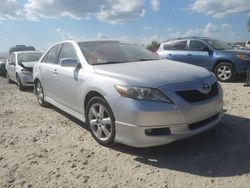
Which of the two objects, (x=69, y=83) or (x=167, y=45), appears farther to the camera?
(x=167, y=45)

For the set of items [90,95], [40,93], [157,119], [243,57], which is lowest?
[40,93]

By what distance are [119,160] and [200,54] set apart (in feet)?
26.4

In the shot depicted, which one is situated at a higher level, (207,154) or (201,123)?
(201,123)

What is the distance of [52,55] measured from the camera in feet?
22.3

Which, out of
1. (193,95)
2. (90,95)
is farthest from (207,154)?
(90,95)

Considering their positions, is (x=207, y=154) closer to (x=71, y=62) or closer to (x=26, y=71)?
(x=71, y=62)

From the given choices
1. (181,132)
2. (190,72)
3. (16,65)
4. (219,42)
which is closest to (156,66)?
(190,72)

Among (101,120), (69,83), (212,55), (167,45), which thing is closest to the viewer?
(101,120)

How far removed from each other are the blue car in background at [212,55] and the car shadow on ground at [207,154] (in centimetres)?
584

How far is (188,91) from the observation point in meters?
4.15

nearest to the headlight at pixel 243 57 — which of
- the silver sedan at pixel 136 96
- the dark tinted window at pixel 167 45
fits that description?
the dark tinted window at pixel 167 45

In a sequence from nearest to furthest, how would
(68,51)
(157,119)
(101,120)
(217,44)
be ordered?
(157,119) < (101,120) < (68,51) < (217,44)

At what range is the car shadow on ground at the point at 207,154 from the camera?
12.6ft

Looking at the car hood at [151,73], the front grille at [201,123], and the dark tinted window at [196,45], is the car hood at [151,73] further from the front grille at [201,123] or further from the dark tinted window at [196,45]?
the dark tinted window at [196,45]
